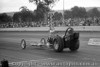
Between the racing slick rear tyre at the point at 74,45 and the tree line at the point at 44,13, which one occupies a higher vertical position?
the tree line at the point at 44,13

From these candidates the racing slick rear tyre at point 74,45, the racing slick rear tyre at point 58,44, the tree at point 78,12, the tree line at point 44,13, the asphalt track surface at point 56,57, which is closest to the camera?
the asphalt track surface at point 56,57

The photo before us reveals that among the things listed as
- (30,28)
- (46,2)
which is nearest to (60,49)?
(30,28)

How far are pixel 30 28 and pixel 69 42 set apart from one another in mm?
25945

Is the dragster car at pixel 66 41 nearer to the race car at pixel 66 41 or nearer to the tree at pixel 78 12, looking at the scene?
the race car at pixel 66 41

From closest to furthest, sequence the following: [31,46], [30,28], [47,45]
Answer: [47,45] → [31,46] → [30,28]

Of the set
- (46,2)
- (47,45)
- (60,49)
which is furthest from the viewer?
(46,2)

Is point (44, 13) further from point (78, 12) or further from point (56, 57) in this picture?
point (56, 57)

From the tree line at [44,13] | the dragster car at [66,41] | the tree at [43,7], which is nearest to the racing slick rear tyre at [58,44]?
the dragster car at [66,41]

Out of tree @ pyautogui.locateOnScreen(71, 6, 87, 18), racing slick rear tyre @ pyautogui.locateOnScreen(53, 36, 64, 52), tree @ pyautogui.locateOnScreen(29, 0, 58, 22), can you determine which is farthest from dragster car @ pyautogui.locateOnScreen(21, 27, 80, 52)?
tree @ pyautogui.locateOnScreen(29, 0, 58, 22)

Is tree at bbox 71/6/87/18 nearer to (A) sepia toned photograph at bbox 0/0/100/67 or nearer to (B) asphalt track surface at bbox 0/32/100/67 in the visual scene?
(A) sepia toned photograph at bbox 0/0/100/67

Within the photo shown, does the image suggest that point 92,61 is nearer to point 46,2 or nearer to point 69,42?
point 69,42

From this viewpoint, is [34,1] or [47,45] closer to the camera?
[47,45]

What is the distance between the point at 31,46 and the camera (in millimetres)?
16438

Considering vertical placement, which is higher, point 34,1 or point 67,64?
point 34,1
